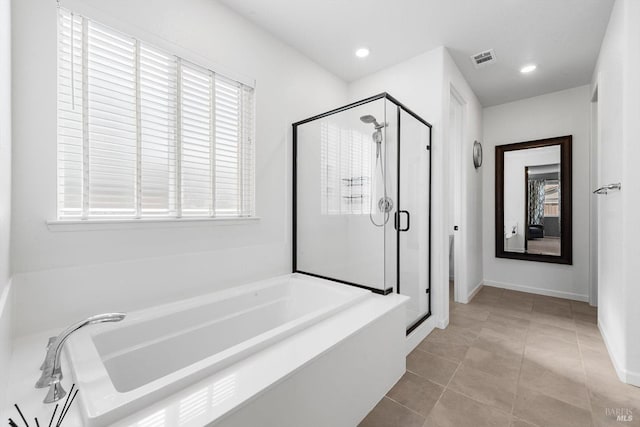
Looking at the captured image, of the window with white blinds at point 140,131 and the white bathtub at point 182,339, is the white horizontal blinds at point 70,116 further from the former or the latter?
the white bathtub at point 182,339

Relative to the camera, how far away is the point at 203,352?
5.60 ft

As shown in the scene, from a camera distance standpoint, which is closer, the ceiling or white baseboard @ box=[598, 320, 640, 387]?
white baseboard @ box=[598, 320, 640, 387]

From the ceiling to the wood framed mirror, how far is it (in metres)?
1.00

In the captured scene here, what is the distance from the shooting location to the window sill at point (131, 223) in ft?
4.66

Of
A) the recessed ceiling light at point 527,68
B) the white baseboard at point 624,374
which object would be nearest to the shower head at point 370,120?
the recessed ceiling light at point 527,68

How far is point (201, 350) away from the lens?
170 centimetres

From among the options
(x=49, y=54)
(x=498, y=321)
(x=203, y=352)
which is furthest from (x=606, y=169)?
(x=49, y=54)

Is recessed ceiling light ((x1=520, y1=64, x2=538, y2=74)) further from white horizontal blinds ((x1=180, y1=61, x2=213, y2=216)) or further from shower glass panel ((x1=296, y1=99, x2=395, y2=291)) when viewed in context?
white horizontal blinds ((x1=180, y1=61, x2=213, y2=216))

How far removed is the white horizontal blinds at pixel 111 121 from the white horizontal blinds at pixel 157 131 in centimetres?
5

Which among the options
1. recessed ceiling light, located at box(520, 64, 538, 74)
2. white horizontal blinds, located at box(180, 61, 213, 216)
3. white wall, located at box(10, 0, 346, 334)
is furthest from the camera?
recessed ceiling light, located at box(520, 64, 538, 74)

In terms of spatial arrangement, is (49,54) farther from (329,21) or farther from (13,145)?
(329,21)

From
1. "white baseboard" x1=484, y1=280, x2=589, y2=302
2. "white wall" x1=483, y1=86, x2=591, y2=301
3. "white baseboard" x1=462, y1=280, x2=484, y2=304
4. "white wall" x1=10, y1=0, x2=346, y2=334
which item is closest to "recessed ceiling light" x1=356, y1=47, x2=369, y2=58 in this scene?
"white wall" x1=10, y1=0, x2=346, y2=334

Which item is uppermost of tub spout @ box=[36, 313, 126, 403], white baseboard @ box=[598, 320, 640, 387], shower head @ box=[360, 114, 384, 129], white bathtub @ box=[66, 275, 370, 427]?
shower head @ box=[360, 114, 384, 129]

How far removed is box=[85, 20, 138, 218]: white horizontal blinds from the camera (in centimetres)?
151
